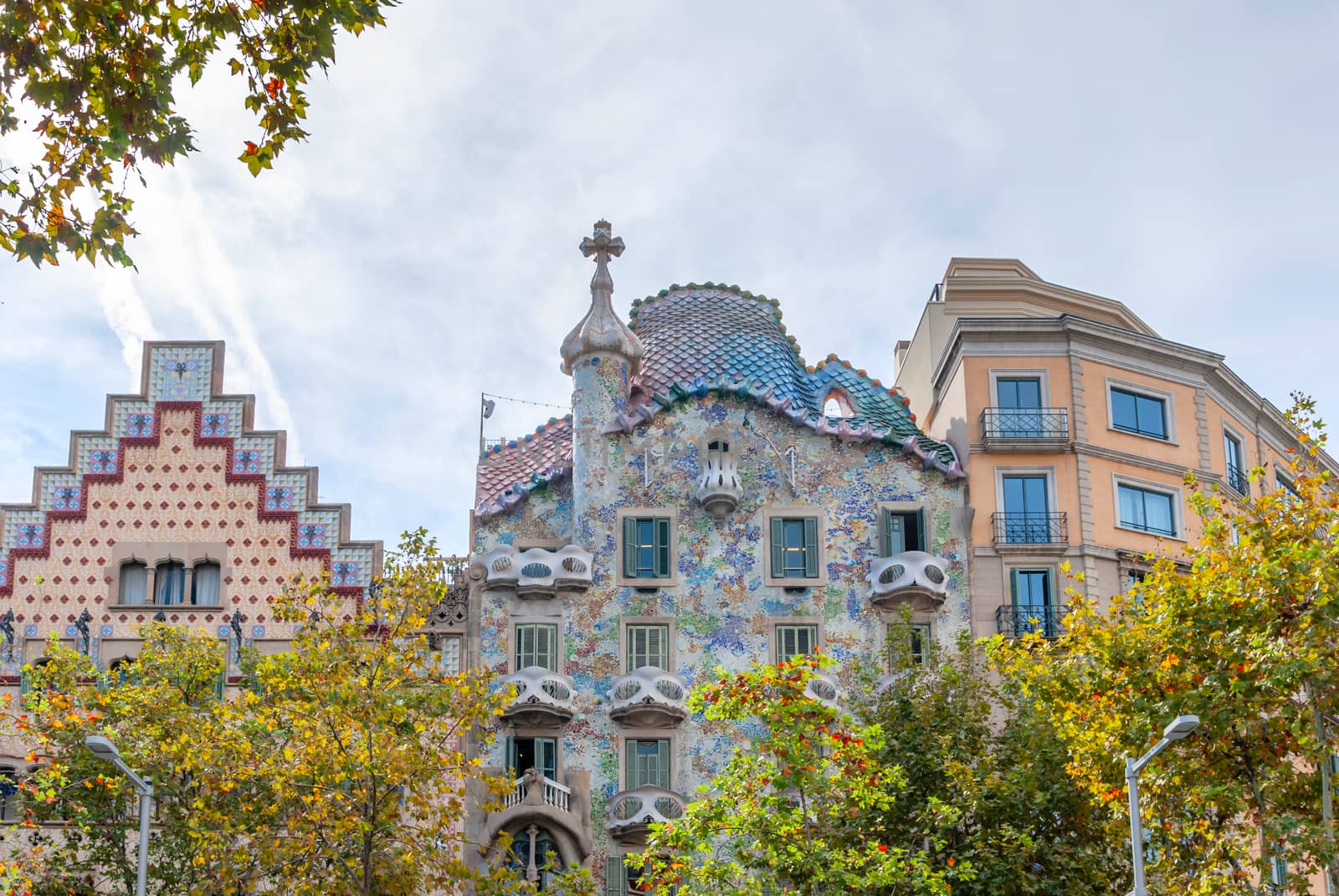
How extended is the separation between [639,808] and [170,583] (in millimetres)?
10540

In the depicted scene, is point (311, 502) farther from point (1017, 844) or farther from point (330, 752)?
point (1017, 844)

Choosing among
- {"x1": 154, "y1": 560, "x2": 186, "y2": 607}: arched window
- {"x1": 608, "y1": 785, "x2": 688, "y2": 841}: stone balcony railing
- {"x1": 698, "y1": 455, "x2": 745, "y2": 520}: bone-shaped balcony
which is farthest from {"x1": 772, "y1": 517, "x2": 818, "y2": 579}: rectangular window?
{"x1": 154, "y1": 560, "x2": 186, "y2": 607}: arched window

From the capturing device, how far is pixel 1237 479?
40.2 metres

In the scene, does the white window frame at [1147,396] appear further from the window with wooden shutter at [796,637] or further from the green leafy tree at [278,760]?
the green leafy tree at [278,760]

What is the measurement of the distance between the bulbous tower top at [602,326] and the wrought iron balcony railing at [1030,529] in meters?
8.20

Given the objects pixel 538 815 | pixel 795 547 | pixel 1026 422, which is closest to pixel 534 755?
pixel 538 815

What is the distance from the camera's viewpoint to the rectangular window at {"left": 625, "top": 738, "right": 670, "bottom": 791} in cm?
3547

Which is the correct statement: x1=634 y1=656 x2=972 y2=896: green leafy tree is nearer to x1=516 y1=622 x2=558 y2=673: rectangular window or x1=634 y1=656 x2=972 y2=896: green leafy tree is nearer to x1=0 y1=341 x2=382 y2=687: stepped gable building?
x1=516 y1=622 x2=558 y2=673: rectangular window

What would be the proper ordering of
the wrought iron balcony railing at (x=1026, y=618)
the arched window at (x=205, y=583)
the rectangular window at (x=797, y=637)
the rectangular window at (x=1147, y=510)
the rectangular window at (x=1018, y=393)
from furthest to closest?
the rectangular window at (x=1018, y=393) → the rectangular window at (x=1147, y=510) → the arched window at (x=205, y=583) → the rectangular window at (x=797, y=637) → the wrought iron balcony railing at (x=1026, y=618)

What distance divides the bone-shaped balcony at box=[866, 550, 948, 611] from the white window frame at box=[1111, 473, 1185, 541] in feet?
12.8

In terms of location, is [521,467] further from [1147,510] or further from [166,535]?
[1147,510]

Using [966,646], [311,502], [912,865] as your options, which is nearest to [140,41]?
[912,865]

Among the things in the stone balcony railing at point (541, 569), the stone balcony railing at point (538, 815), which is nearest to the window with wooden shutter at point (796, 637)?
the stone balcony railing at point (541, 569)

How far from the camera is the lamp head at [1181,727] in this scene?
74.6 ft
